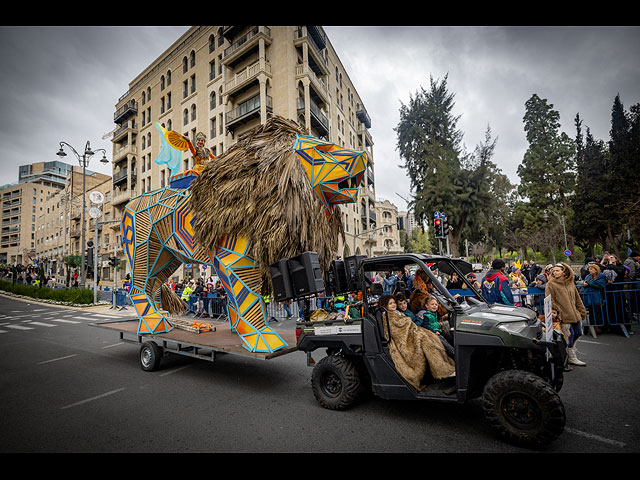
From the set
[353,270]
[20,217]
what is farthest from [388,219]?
[20,217]

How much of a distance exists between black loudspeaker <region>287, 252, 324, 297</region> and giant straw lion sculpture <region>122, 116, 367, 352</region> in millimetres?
473

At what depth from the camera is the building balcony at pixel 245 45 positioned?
23.2 metres

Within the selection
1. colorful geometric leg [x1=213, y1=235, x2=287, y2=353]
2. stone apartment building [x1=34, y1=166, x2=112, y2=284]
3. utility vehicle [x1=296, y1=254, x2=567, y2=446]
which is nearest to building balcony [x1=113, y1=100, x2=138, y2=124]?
stone apartment building [x1=34, y1=166, x2=112, y2=284]

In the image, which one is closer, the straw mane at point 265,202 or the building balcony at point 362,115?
the straw mane at point 265,202

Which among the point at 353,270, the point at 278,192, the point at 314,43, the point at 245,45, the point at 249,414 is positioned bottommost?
the point at 249,414

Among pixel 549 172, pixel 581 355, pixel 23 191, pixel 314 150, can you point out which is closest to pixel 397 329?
pixel 314 150

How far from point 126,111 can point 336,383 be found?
4182cm

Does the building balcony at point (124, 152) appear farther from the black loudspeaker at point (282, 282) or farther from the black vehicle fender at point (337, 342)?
the black vehicle fender at point (337, 342)

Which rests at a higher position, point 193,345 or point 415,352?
point 415,352

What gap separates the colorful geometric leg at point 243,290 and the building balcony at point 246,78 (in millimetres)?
21703

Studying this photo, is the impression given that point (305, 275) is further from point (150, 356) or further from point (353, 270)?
point (150, 356)

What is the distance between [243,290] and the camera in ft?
16.2

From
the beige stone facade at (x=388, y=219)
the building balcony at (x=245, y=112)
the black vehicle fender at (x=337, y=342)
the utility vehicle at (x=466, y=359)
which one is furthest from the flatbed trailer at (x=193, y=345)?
the beige stone facade at (x=388, y=219)
